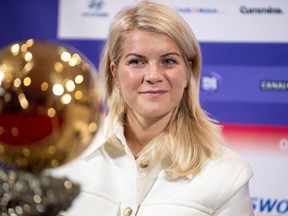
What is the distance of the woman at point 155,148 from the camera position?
1309mm

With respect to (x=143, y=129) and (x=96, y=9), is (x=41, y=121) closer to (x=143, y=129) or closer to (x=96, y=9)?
(x=143, y=129)

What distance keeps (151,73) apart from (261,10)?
105 centimetres

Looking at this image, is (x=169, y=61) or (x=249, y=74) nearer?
(x=169, y=61)

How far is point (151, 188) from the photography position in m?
1.32

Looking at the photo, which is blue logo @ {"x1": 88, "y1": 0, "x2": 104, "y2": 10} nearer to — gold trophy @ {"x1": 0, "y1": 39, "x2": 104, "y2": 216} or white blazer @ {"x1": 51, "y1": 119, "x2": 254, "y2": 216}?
white blazer @ {"x1": 51, "y1": 119, "x2": 254, "y2": 216}

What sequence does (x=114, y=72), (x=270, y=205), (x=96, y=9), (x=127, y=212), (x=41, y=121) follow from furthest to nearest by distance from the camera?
(x=96, y=9) → (x=270, y=205) → (x=114, y=72) → (x=127, y=212) → (x=41, y=121)

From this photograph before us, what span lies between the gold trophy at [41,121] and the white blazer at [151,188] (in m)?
0.86

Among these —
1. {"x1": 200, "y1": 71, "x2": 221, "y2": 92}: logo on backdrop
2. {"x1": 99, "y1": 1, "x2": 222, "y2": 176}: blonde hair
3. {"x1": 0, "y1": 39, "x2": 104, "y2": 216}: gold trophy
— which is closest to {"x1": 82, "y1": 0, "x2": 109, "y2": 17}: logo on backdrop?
{"x1": 200, "y1": 71, "x2": 221, "y2": 92}: logo on backdrop

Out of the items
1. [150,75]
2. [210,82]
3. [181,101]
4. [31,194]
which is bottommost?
[210,82]

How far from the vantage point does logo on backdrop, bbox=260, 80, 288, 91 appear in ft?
7.21

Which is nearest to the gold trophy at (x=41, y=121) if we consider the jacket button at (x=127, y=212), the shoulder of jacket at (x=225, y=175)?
the jacket button at (x=127, y=212)

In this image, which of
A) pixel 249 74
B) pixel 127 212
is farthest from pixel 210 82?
pixel 127 212

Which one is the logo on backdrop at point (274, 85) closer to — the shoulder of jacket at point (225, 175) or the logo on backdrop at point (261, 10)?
the logo on backdrop at point (261, 10)

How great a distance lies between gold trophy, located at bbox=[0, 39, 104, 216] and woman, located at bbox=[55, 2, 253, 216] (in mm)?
843
